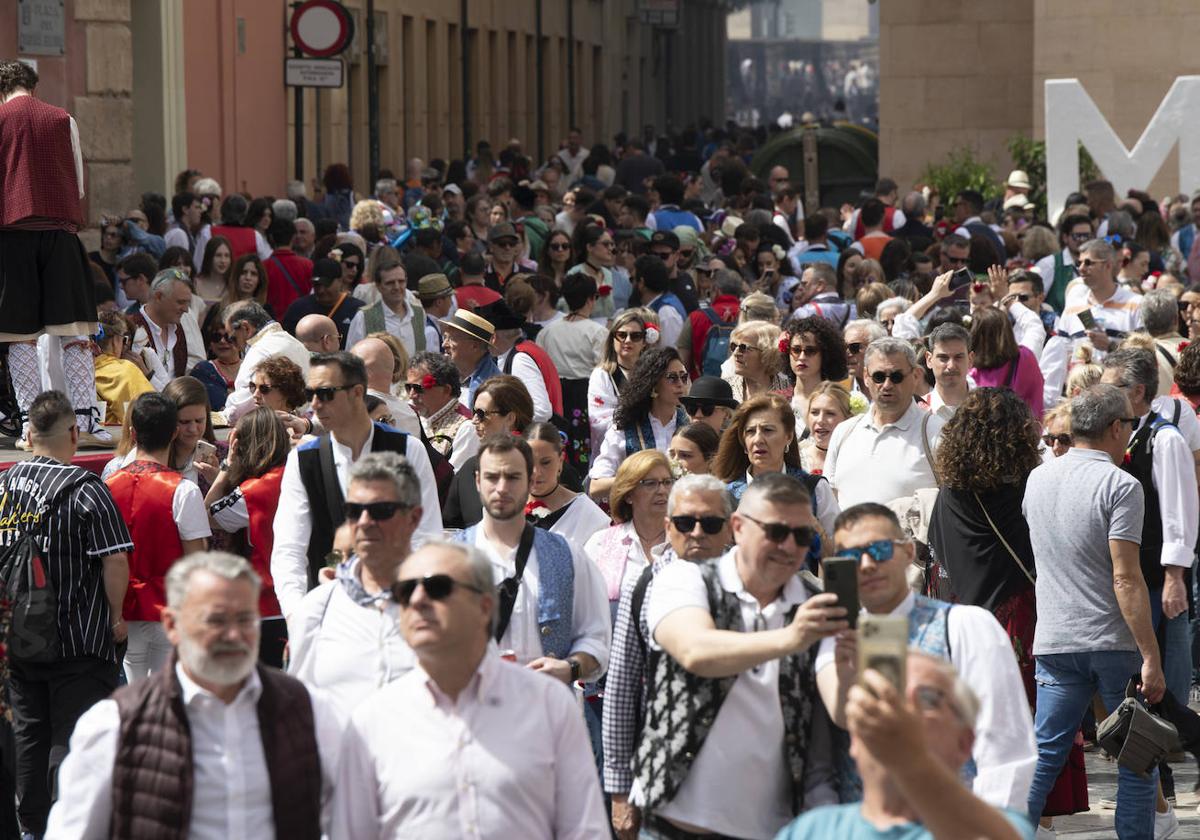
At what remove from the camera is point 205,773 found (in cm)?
495

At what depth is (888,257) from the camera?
1662 cm

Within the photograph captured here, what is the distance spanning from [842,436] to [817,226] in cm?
927

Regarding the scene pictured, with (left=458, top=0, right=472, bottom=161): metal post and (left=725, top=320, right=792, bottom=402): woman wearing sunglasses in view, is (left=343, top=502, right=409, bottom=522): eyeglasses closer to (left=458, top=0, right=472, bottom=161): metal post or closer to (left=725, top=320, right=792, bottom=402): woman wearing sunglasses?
(left=725, top=320, right=792, bottom=402): woman wearing sunglasses

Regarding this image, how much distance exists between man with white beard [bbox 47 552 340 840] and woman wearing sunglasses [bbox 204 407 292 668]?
3.64m

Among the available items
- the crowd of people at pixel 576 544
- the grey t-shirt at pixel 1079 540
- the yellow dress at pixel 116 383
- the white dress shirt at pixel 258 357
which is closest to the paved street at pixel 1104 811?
the crowd of people at pixel 576 544

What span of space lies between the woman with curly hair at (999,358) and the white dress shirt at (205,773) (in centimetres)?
629

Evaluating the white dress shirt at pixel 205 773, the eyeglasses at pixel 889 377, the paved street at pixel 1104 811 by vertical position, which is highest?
the eyeglasses at pixel 889 377

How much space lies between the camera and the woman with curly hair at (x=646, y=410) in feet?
33.0

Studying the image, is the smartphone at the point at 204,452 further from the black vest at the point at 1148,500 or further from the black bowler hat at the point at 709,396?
the black vest at the point at 1148,500

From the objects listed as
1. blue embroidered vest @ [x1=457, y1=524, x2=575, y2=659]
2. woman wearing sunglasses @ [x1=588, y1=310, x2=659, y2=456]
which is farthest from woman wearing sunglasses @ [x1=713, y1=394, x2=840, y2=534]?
woman wearing sunglasses @ [x1=588, y1=310, x2=659, y2=456]

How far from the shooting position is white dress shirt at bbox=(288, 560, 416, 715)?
19.5ft

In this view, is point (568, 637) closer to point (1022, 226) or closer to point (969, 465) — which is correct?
point (969, 465)

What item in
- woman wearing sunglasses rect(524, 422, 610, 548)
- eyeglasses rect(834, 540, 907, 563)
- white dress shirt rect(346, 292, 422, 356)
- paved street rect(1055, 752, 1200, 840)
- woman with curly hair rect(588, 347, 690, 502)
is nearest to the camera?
eyeglasses rect(834, 540, 907, 563)

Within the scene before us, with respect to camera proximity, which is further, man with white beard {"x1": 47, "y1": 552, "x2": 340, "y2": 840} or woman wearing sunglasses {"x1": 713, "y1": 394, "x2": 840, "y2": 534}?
woman wearing sunglasses {"x1": 713, "y1": 394, "x2": 840, "y2": 534}
